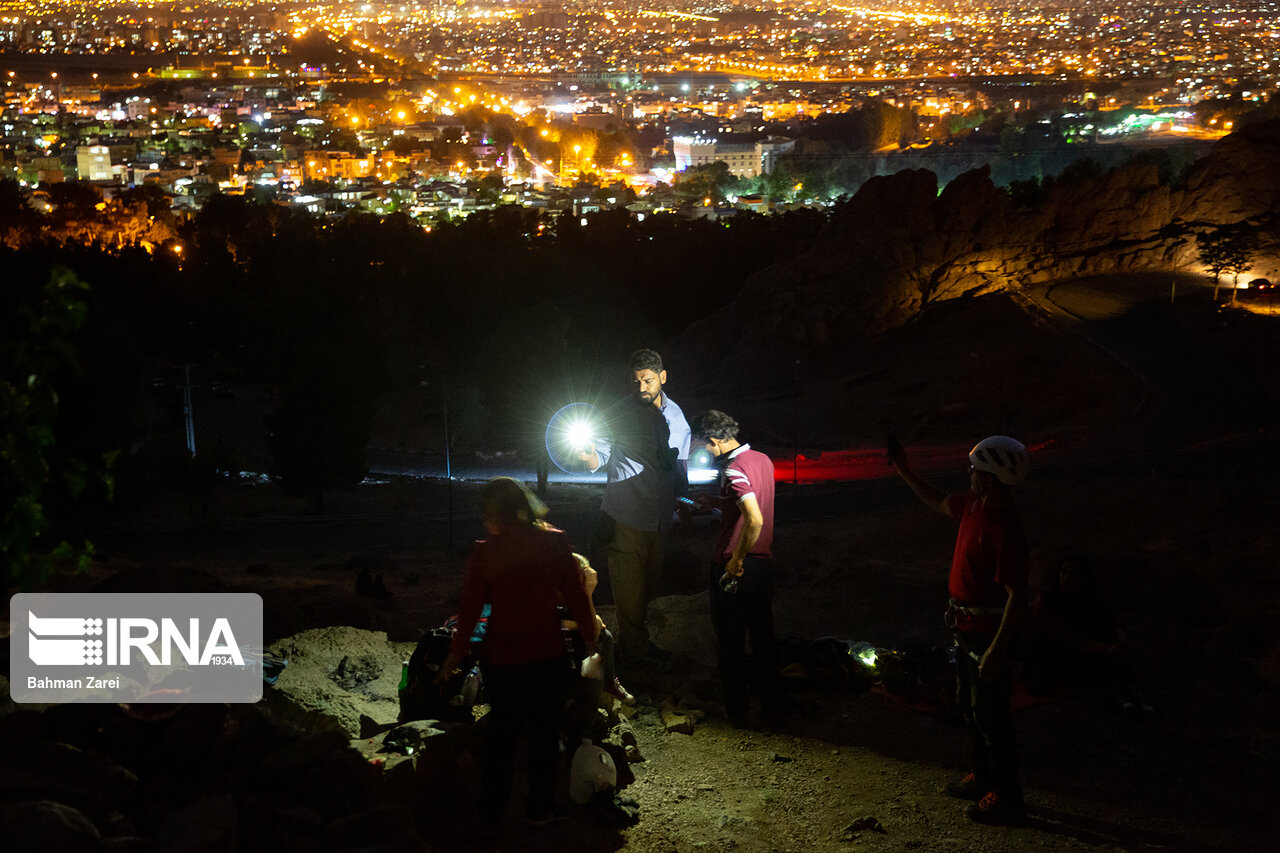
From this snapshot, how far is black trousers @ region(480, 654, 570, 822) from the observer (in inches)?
203

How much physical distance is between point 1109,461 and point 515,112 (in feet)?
465

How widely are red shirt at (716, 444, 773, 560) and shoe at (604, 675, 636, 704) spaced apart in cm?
107

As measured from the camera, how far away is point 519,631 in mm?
5105

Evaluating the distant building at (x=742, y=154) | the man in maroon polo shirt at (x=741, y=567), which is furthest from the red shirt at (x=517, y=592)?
the distant building at (x=742, y=154)

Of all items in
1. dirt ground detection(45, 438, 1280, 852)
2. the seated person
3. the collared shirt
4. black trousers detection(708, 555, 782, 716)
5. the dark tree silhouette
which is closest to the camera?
dirt ground detection(45, 438, 1280, 852)

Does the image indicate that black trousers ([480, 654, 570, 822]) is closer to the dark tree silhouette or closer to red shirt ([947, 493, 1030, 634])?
red shirt ([947, 493, 1030, 634])

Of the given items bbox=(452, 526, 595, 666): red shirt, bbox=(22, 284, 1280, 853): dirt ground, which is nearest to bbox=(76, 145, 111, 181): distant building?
bbox=(22, 284, 1280, 853): dirt ground

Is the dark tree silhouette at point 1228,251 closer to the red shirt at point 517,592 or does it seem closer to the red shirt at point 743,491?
the red shirt at point 743,491

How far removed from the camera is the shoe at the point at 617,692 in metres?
6.77

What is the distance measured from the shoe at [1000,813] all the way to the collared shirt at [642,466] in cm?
240

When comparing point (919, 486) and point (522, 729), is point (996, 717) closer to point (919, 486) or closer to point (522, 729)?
point (919, 486)

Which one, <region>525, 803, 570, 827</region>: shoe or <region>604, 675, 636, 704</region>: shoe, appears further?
<region>604, 675, 636, 704</region>: shoe

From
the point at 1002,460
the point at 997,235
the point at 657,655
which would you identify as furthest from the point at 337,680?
the point at 997,235

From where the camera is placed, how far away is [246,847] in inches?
176
